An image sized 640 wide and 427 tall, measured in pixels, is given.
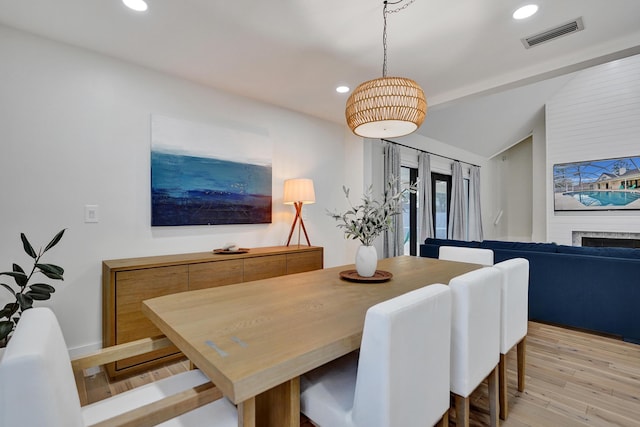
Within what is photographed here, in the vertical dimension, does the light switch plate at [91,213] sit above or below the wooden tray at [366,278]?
above

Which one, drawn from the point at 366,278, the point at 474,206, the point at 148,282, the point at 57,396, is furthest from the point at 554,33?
the point at 474,206

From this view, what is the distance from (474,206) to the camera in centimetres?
706

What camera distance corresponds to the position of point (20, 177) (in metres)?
2.07

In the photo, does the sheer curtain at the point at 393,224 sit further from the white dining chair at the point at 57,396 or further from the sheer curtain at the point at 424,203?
the white dining chair at the point at 57,396

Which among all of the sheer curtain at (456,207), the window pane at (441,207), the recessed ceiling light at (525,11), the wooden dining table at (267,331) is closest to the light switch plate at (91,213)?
the wooden dining table at (267,331)

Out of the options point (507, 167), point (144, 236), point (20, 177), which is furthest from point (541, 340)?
point (507, 167)

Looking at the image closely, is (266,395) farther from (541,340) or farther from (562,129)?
(562,129)

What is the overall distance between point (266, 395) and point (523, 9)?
2.59 m

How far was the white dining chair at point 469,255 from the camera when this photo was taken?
2607 mm

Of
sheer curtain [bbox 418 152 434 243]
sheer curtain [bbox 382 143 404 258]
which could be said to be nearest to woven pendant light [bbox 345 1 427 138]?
sheer curtain [bbox 382 143 404 258]

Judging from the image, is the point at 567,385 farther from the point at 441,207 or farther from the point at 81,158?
the point at 441,207

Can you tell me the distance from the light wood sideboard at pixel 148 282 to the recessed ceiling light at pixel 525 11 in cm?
262

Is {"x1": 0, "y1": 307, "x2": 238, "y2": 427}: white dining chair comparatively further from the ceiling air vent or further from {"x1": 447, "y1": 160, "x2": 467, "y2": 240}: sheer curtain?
{"x1": 447, "y1": 160, "x2": 467, "y2": 240}: sheer curtain

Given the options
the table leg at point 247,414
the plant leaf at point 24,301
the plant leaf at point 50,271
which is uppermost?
the plant leaf at point 50,271
